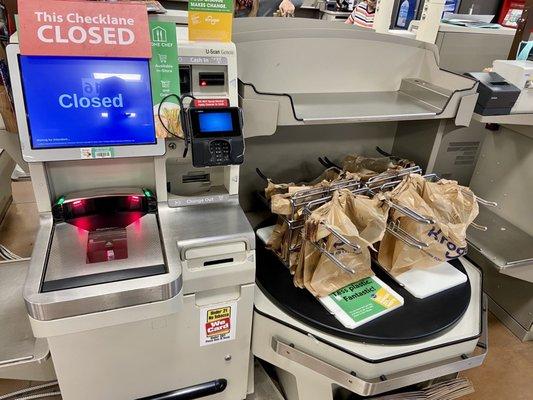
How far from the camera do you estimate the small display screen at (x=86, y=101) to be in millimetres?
1088

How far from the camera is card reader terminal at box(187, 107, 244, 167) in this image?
1.21 m

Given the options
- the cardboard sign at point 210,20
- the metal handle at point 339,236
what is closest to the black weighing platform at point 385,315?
the metal handle at point 339,236

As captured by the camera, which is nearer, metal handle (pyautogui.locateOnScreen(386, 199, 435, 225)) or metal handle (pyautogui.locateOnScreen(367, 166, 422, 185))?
metal handle (pyautogui.locateOnScreen(386, 199, 435, 225))

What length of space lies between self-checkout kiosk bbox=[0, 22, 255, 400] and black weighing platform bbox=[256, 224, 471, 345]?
168 mm

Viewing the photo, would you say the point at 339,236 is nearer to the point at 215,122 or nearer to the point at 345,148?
the point at 215,122

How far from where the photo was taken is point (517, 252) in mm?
1947

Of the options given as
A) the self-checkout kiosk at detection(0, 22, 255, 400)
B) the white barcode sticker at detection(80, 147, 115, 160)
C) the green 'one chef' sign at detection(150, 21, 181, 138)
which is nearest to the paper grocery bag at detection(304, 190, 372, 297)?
the self-checkout kiosk at detection(0, 22, 255, 400)

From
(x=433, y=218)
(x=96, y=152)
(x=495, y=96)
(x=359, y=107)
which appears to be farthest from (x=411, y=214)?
(x=96, y=152)

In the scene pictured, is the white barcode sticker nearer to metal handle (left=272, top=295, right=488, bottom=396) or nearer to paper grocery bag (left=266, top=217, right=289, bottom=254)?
paper grocery bag (left=266, top=217, right=289, bottom=254)

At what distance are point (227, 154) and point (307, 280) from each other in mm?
566

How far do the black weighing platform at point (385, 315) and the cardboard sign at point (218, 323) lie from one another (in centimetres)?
18

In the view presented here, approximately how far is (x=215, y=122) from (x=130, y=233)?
1.41ft

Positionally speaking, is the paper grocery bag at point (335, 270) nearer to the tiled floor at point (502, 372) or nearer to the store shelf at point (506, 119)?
the store shelf at point (506, 119)

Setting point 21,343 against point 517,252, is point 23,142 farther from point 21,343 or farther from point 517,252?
point 517,252
